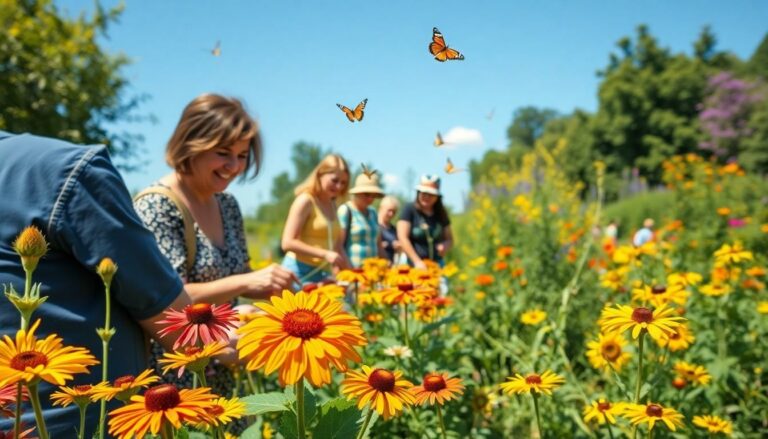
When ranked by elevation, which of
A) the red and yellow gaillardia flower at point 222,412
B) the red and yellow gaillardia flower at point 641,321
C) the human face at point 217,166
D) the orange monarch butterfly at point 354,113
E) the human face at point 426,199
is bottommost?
the red and yellow gaillardia flower at point 222,412

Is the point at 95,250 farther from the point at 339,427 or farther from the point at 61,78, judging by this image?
the point at 61,78

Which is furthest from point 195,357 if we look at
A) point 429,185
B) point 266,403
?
point 429,185

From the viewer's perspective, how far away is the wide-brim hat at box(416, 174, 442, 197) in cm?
418

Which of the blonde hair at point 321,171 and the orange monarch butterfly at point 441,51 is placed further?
the blonde hair at point 321,171

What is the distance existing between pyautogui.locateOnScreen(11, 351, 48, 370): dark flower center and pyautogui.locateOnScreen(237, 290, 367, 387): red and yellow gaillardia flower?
0.23 meters

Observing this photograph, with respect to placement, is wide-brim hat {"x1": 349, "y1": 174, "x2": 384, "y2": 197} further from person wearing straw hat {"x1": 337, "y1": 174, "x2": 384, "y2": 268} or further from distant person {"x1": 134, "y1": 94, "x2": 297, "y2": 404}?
distant person {"x1": 134, "y1": 94, "x2": 297, "y2": 404}

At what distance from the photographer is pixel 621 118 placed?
2733 cm

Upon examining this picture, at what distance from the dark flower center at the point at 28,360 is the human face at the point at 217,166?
1.29m

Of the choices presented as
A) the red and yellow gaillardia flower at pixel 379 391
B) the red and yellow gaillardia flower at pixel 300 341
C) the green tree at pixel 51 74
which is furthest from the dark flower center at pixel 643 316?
the green tree at pixel 51 74

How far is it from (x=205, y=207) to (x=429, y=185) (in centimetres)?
255

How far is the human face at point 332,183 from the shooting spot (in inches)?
131

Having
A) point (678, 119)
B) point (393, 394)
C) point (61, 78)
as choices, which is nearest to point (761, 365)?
point (393, 394)

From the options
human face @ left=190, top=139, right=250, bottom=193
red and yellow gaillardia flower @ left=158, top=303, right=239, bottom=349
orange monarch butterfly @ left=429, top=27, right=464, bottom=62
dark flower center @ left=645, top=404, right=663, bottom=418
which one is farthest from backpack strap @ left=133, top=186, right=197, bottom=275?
dark flower center @ left=645, top=404, right=663, bottom=418

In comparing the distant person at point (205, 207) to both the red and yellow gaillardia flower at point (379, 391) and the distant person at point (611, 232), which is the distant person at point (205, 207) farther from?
the distant person at point (611, 232)
